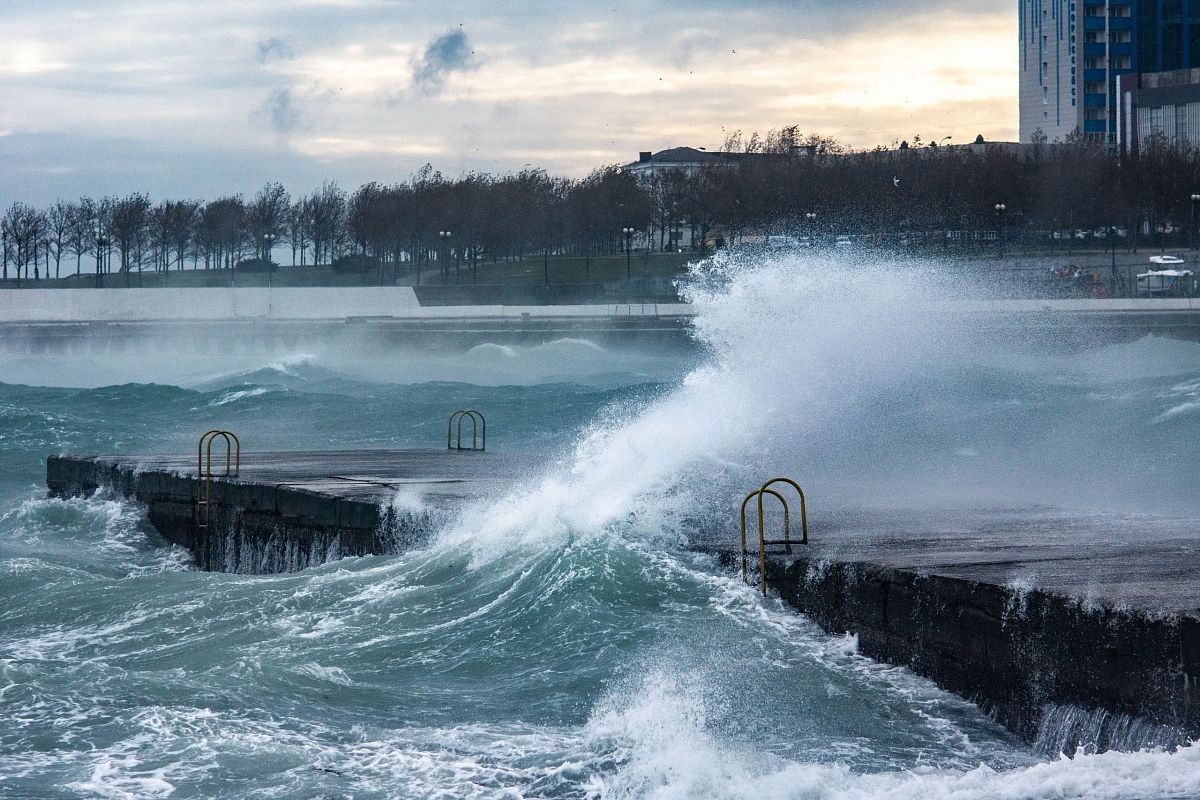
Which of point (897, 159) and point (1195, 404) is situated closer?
point (1195, 404)

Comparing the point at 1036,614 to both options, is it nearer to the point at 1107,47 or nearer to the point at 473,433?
the point at 473,433

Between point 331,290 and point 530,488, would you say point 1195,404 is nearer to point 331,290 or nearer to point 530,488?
point 530,488

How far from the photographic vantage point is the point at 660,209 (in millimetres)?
77688

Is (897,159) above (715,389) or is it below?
above

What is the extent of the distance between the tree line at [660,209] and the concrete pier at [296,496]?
50.6m

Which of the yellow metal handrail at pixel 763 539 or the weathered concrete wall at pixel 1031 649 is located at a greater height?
the yellow metal handrail at pixel 763 539

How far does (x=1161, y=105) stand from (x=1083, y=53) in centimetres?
1404

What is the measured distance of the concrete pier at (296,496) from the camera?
13.4m

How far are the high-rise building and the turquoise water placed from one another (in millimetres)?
82688

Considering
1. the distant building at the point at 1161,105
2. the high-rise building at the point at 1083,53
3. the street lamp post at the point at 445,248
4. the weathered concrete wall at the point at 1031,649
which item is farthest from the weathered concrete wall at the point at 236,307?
the high-rise building at the point at 1083,53

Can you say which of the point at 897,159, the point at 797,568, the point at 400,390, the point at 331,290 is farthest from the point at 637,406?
the point at 897,159

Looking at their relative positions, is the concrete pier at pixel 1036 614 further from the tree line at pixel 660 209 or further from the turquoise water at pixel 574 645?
the tree line at pixel 660 209

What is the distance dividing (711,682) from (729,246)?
6242 cm

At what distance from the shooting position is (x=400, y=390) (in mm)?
41406
